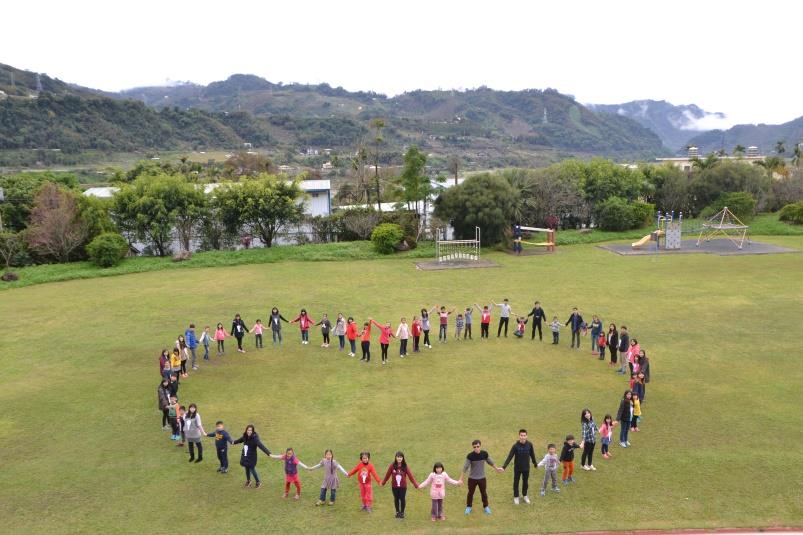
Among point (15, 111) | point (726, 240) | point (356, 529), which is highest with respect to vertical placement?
point (15, 111)

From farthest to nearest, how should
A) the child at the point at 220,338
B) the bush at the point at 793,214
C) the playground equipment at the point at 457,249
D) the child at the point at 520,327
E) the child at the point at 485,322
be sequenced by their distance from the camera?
the bush at the point at 793,214 → the playground equipment at the point at 457,249 → the child at the point at 520,327 → the child at the point at 485,322 → the child at the point at 220,338

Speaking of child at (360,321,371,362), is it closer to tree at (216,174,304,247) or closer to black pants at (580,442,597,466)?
black pants at (580,442,597,466)

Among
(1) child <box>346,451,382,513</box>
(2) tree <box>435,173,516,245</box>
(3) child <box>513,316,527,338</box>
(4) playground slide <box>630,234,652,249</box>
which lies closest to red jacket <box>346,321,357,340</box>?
(3) child <box>513,316,527,338</box>

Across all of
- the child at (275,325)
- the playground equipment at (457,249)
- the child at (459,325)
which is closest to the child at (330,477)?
the child at (275,325)

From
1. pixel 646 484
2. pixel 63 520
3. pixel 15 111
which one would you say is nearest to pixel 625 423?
pixel 646 484

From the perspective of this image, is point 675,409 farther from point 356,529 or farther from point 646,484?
point 356,529

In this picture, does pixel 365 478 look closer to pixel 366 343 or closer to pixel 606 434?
pixel 606 434

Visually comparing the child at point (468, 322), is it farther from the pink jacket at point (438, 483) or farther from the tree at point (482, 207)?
the tree at point (482, 207)
